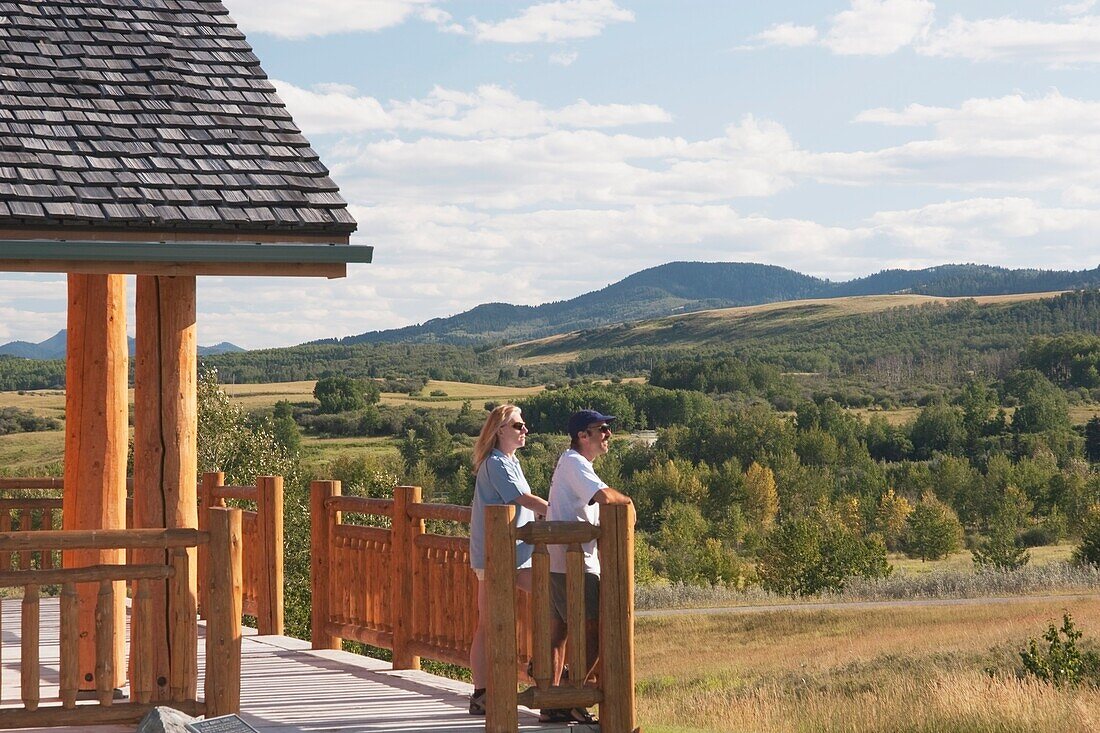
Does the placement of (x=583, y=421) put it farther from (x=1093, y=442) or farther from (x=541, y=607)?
(x=1093, y=442)

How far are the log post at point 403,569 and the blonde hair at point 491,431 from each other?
1820 millimetres

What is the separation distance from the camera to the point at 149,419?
701 cm

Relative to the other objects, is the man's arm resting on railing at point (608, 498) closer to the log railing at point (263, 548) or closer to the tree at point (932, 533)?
the log railing at point (263, 548)

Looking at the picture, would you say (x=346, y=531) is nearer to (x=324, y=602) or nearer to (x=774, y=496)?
(x=324, y=602)

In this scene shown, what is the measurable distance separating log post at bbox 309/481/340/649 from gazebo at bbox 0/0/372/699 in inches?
80.0

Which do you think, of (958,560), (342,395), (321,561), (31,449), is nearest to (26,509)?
(321,561)

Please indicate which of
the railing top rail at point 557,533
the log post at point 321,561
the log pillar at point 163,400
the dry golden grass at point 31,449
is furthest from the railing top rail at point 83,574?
the dry golden grass at point 31,449

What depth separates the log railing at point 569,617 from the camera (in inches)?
252

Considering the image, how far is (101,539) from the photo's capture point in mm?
6172

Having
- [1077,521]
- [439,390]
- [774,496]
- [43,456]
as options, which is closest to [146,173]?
[43,456]

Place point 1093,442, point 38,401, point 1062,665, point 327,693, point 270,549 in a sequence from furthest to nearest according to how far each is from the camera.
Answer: point 1093,442
point 38,401
point 1062,665
point 270,549
point 327,693

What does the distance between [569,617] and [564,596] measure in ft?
0.94

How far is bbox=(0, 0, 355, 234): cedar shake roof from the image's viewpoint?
6.68 m

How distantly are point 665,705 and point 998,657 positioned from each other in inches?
478
